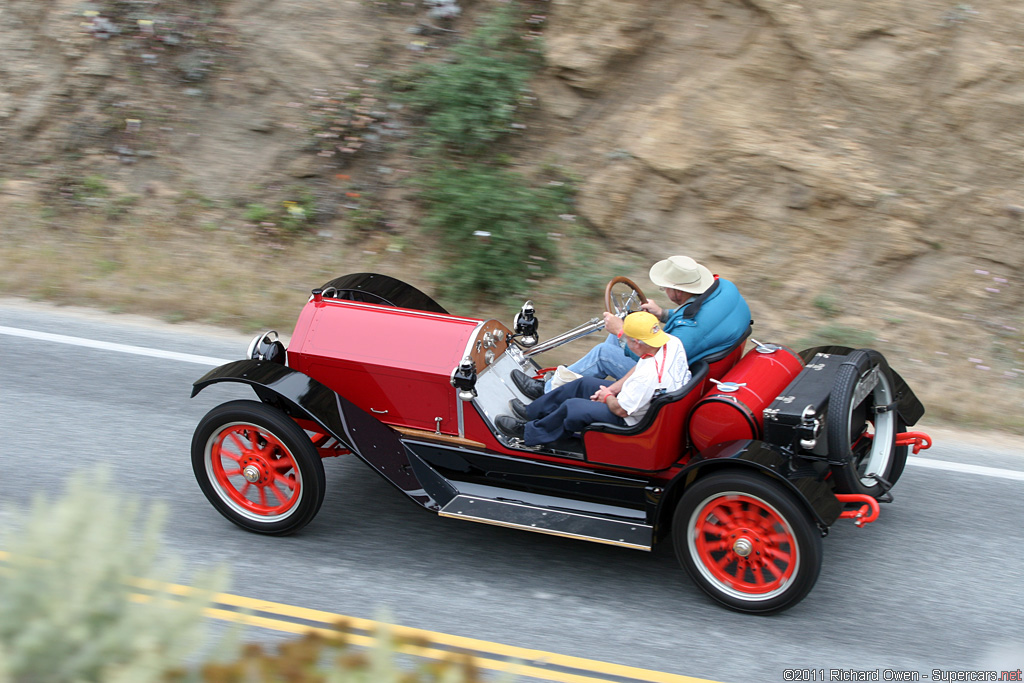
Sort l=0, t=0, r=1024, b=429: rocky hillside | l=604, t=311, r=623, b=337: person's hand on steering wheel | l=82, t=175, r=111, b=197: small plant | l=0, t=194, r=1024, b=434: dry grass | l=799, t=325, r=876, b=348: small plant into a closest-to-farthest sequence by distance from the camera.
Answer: l=604, t=311, r=623, b=337: person's hand on steering wheel
l=0, t=194, r=1024, b=434: dry grass
l=799, t=325, r=876, b=348: small plant
l=0, t=0, r=1024, b=429: rocky hillside
l=82, t=175, r=111, b=197: small plant

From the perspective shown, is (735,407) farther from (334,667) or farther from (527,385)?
(334,667)

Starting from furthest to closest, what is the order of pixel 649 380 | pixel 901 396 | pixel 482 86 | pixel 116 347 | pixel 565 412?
pixel 482 86
pixel 116 347
pixel 901 396
pixel 565 412
pixel 649 380

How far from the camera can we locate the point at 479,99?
8828 mm

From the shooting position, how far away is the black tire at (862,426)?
4406 mm

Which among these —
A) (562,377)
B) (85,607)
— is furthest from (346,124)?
(85,607)

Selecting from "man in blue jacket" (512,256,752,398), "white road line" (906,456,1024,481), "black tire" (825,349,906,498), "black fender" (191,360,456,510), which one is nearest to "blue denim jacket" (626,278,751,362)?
"man in blue jacket" (512,256,752,398)

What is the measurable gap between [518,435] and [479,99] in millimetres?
4817

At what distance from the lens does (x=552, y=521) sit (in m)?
4.58

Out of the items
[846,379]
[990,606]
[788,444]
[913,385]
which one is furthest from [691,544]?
[913,385]

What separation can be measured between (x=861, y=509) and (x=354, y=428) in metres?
2.61

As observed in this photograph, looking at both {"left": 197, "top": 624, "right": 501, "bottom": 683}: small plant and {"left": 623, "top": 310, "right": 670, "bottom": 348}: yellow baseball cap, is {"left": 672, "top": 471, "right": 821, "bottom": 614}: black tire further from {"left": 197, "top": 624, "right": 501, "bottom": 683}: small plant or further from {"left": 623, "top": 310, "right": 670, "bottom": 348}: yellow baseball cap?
{"left": 197, "top": 624, "right": 501, "bottom": 683}: small plant

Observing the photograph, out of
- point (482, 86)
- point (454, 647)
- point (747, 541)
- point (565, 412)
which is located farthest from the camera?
point (482, 86)

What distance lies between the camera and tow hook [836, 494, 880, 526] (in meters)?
4.31

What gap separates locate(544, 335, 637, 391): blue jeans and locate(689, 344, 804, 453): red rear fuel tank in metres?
0.72
